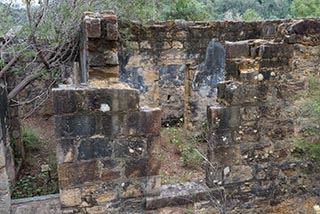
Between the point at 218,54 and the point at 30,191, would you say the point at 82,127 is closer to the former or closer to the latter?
the point at 30,191

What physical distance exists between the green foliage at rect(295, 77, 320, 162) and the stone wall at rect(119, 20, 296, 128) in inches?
143

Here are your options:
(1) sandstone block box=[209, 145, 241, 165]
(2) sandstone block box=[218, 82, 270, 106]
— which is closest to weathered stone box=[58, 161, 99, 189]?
(1) sandstone block box=[209, 145, 241, 165]

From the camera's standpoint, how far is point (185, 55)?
764 centimetres

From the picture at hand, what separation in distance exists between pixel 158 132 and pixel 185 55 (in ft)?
15.2

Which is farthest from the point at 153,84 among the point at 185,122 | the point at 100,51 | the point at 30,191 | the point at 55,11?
the point at 100,51

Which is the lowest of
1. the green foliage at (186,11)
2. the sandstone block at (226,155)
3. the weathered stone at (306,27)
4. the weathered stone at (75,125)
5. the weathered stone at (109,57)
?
the sandstone block at (226,155)

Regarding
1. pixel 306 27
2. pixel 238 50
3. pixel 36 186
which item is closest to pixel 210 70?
pixel 238 50

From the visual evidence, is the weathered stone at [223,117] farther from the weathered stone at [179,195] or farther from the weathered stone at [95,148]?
the weathered stone at [95,148]

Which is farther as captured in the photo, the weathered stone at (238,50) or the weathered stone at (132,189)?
the weathered stone at (238,50)

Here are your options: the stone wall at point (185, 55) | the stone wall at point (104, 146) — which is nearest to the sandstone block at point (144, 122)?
the stone wall at point (104, 146)

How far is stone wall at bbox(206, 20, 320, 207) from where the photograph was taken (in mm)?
3680

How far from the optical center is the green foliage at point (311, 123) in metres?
3.87

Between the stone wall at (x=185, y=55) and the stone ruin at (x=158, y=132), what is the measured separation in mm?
3160

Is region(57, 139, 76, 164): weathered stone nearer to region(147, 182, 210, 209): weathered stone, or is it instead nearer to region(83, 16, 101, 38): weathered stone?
region(147, 182, 210, 209): weathered stone
